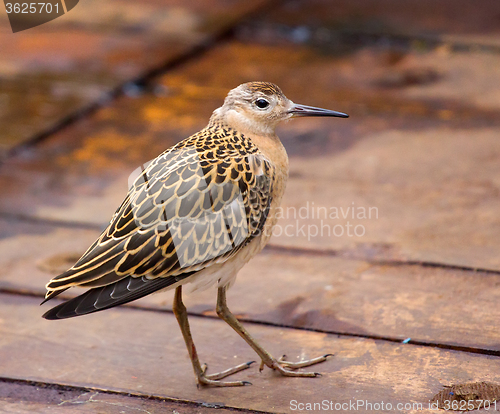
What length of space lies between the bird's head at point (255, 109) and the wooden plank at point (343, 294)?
3.85 ft

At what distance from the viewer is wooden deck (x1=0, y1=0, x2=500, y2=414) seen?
161 inches

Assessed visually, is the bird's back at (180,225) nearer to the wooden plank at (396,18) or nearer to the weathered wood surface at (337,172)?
the weathered wood surface at (337,172)

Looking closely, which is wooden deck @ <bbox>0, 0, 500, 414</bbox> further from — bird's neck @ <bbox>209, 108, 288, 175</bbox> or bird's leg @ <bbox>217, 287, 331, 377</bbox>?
bird's neck @ <bbox>209, 108, 288, 175</bbox>

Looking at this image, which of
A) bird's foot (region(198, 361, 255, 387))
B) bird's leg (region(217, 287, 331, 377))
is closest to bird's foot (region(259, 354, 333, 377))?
bird's leg (region(217, 287, 331, 377))

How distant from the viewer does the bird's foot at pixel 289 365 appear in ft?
13.3

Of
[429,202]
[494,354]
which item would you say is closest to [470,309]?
[494,354]

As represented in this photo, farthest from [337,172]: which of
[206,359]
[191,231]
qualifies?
[191,231]

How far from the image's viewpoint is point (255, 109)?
4500mm

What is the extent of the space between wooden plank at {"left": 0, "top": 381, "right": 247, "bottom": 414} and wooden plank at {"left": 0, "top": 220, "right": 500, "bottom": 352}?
0.96 meters

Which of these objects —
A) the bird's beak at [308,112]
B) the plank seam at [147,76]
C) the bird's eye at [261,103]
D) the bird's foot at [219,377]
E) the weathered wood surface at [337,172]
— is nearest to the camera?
the bird's foot at [219,377]

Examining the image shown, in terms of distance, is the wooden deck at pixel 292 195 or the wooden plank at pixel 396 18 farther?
the wooden plank at pixel 396 18

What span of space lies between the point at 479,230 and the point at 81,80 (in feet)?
17.5

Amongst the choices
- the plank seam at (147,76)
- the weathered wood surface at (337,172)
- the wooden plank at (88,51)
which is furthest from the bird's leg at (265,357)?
the wooden plank at (88,51)

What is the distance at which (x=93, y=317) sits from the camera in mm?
4770
